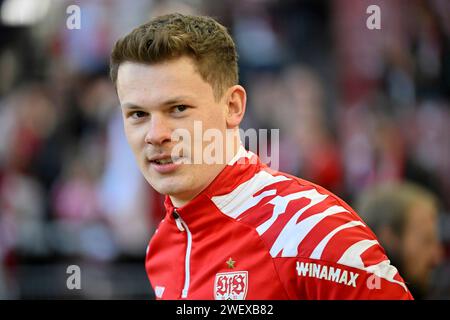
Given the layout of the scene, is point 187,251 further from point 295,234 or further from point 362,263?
point 362,263

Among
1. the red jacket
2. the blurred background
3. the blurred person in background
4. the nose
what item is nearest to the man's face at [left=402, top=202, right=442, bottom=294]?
the blurred person in background

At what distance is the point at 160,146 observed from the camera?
3.08 meters

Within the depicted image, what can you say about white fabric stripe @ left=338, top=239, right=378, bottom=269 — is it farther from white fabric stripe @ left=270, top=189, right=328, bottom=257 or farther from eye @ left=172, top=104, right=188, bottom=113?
eye @ left=172, top=104, right=188, bottom=113

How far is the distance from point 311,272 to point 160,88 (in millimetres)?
876

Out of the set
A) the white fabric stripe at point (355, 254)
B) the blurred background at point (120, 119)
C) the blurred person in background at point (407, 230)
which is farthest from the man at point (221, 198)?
the blurred background at point (120, 119)

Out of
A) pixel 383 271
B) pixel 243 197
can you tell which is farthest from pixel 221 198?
pixel 383 271

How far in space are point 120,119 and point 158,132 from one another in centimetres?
521

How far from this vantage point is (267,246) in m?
2.98

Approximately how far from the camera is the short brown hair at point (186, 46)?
10.3ft

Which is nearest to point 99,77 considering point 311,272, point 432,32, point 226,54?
point 432,32

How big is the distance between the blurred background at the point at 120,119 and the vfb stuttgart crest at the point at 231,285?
14.9ft

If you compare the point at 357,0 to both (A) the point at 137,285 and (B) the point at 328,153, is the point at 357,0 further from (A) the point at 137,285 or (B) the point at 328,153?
(A) the point at 137,285

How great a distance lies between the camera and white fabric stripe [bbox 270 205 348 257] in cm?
289

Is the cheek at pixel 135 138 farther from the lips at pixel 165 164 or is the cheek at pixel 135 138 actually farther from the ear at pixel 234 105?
the ear at pixel 234 105
